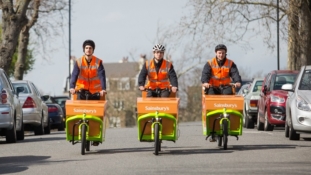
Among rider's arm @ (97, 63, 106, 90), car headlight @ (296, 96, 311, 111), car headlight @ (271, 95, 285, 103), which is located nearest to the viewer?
rider's arm @ (97, 63, 106, 90)

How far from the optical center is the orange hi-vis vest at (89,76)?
716 inches

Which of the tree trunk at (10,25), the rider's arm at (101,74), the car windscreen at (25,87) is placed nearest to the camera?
the rider's arm at (101,74)

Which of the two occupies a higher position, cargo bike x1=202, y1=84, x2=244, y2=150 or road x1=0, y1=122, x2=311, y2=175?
cargo bike x1=202, y1=84, x2=244, y2=150

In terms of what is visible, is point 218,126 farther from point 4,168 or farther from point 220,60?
point 4,168

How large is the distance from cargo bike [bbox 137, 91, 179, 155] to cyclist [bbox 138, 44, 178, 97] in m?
0.53

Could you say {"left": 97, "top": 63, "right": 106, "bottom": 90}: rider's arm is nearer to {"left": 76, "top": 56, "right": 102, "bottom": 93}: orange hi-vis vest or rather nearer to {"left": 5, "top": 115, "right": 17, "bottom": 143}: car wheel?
{"left": 76, "top": 56, "right": 102, "bottom": 93}: orange hi-vis vest

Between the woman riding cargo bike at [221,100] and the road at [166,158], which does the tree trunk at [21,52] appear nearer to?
the road at [166,158]

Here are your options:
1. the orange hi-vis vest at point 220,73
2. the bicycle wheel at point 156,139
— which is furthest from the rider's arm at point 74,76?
the orange hi-vis vest at point 220,73

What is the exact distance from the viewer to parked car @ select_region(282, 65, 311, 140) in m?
20.6

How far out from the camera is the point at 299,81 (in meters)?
Answer: 21.6

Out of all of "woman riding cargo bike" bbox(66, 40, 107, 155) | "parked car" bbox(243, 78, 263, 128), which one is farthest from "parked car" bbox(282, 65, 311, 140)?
"parked car" bbox(243, 78, 263, 128)

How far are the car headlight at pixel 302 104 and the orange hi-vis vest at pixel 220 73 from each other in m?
2.55

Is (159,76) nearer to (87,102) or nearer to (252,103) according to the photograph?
(87,102)

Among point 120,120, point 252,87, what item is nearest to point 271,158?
point 252,87
